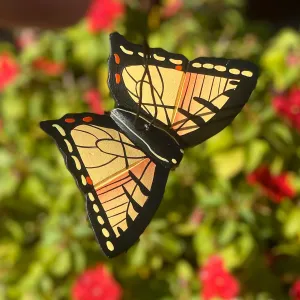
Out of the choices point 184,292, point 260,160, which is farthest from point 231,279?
point 260,160

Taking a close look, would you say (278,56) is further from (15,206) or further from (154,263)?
(15,206)

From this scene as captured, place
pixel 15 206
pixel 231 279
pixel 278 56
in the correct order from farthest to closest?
pixel 278 56 → pixel 15 206 → pixel 231 279

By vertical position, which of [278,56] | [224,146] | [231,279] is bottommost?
[231,279]

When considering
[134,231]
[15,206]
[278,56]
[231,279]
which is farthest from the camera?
[278,56]

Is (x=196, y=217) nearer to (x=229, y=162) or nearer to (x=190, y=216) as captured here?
(x=190, y=216)

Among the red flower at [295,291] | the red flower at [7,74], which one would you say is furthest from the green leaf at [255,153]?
the red flower at [7,74]

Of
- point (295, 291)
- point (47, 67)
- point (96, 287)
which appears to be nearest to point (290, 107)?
point (295, 291)

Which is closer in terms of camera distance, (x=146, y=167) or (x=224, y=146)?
(x=146, y=167)
